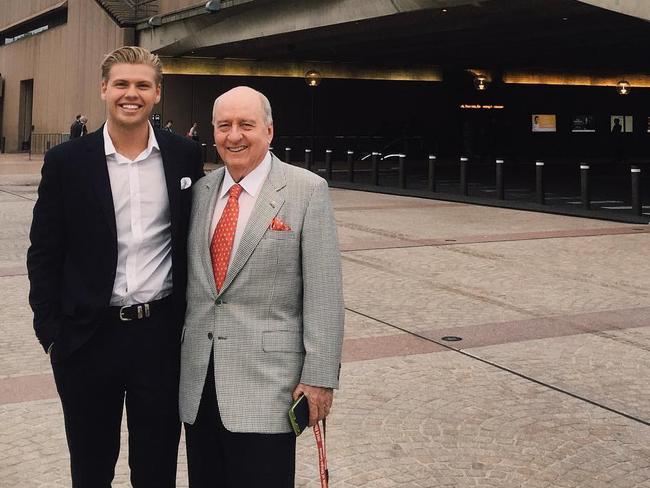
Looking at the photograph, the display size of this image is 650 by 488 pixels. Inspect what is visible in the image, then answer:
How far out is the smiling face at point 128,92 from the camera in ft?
9.40

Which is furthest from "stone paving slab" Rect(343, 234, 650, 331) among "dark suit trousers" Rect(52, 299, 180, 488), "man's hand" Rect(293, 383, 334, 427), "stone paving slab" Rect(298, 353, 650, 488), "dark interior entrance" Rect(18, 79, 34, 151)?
"dark interior entrance" Rect(18, 79, 34, 151)

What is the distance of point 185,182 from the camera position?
2955 mm

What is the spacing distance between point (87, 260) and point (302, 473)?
71.4 inches

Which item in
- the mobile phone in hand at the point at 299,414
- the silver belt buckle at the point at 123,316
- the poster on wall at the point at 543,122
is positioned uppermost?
the poster on wall at the point at 543,122

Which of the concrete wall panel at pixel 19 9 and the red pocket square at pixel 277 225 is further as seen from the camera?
the concrete wall panel at pixel 19 9

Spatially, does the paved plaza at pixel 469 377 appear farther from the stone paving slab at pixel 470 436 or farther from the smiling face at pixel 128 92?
the smiling face at pixel 128 92

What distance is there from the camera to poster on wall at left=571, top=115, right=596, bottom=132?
43719 millimetres

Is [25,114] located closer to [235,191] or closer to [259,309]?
[235,191]

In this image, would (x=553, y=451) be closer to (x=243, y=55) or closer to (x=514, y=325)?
(x=514, y=325)

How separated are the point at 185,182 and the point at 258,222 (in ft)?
1.22

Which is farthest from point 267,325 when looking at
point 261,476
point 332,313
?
point 261,476

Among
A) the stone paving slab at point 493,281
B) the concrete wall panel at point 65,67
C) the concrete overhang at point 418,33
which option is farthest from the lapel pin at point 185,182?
the concrete wall panel at point 65,67

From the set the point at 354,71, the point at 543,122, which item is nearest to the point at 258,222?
the point at 354,71

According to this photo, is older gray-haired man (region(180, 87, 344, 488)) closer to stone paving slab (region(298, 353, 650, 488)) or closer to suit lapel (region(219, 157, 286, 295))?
suit lapel (region(219, 157, 286, 295))
